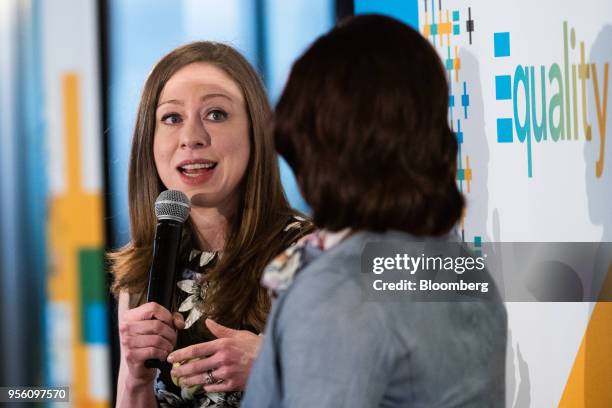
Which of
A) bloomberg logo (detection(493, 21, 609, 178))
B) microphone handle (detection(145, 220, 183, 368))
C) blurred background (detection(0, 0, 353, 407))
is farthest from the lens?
blurred background (detection(0, 0, 353, 407))

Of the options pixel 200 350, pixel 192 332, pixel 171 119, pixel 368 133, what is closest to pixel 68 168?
pixel 171 119

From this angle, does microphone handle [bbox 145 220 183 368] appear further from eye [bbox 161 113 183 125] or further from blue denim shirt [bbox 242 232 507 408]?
blue denim shirt [bbox 242 232 507 408]

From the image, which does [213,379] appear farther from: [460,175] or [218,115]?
[460,175]

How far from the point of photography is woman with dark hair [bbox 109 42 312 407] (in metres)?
1.99

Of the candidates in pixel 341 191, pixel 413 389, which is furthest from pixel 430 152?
pixel 413 389

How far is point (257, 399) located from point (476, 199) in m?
1.32

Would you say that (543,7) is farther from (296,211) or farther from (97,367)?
(97,367)

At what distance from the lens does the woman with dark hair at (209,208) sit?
78.5 inches

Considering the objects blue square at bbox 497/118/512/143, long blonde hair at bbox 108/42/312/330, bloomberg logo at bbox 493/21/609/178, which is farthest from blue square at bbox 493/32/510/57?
long blonde hair at bbox 108/42/312/330

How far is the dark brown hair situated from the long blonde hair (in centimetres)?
103

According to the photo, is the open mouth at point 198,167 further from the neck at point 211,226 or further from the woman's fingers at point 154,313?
the woman's fingers at point 154,313

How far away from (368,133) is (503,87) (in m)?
1.29

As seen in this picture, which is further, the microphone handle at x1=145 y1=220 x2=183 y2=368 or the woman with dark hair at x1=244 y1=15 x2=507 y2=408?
the microphone handle at x1=145 y1=220 x2=183 y2=368

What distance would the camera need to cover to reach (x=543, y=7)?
221cm
